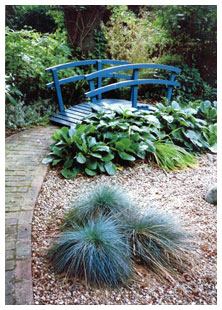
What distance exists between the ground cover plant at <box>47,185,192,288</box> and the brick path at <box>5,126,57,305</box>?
227 mm

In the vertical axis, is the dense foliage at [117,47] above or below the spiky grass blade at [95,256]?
above

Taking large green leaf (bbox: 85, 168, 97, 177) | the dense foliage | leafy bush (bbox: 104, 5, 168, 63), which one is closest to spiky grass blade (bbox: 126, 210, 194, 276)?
large green leaf (bbox: 85, 168, 97, 177)

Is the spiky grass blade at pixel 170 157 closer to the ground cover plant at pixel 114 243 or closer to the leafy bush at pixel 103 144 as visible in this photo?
the leafy bush at pixel 103 144

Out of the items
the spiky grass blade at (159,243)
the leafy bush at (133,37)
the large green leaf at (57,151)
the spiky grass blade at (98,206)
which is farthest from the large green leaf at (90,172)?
the leafy bush at (133,37)

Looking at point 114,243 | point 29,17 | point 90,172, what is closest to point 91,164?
point 90,172

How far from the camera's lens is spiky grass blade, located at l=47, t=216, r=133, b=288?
180 cm

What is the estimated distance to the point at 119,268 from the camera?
183 cm

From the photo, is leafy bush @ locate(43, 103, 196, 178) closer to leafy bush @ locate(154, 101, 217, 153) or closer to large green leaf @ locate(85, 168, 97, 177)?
large green leaf @ locate(85, 168, 97, 177)

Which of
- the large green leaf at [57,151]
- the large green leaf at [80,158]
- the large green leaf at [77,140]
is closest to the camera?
the large green leaf at [80,158]

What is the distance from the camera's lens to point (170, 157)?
11.9 feet

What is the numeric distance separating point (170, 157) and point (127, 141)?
27.5 inches

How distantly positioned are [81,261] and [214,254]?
1.05 meters

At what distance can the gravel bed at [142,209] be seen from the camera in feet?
5.74

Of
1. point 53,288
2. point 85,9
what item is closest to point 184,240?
point 53,288
